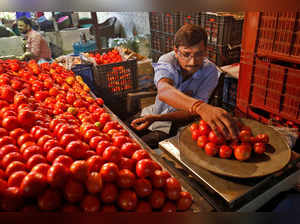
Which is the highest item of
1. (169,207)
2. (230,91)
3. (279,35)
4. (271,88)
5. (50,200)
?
(279,35)

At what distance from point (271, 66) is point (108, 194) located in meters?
2.44

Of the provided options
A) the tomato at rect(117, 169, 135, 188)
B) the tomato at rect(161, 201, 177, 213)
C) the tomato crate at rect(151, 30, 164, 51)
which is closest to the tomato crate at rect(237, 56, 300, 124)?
the tomato at rect(161, 201, 177, 213)

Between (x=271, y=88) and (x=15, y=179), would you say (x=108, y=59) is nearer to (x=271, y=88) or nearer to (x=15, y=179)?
(x=271, y=88)

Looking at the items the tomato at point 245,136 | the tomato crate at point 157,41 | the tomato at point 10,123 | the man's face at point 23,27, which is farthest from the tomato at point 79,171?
the man's face at point 23,27

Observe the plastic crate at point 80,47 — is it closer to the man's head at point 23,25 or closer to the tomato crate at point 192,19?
the man's head at point 23,25

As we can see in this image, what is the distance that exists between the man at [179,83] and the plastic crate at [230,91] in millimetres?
1039

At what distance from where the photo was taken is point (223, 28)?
12.2 ft

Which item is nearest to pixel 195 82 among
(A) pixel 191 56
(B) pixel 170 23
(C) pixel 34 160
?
(A) pixel 191 56

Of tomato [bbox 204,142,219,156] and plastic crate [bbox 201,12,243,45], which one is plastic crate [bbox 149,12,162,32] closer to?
plastic crate [bbox 201,12,243,45]

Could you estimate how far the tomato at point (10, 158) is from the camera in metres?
0.99

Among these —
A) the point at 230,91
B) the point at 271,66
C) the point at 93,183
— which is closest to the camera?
the point at 93,183

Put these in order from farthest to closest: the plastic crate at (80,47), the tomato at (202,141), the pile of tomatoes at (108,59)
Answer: the plastic crate at (80,47) → the pile of tomatoes at (108,59) → the tomato at (202,141)

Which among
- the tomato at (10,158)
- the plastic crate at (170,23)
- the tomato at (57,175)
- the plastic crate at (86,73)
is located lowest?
the plastic crate at (86,73)

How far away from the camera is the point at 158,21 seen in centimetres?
516
